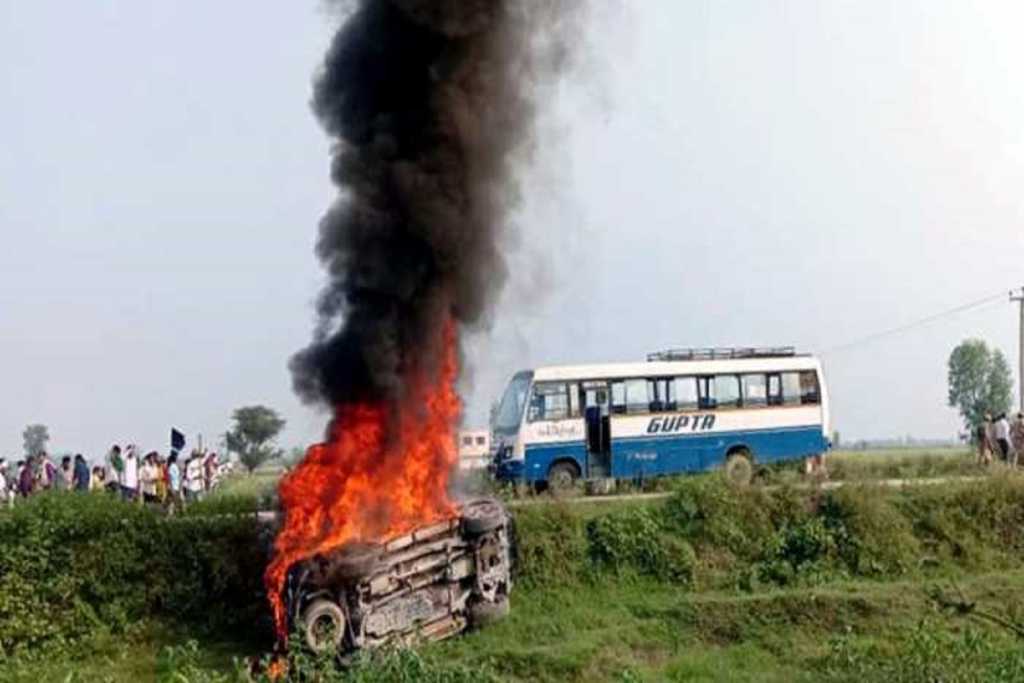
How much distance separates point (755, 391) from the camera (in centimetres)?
3070

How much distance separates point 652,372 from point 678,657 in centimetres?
1122

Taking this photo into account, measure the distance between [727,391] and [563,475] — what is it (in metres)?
4.66

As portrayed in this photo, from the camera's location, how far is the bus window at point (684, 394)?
29906mm

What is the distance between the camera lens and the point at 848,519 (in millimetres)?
23234

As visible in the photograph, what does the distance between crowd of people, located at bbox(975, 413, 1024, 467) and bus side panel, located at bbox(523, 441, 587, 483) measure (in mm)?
9334

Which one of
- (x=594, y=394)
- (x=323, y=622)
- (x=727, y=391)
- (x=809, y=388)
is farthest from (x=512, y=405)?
(x=323, y=622)

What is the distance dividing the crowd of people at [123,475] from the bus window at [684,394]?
422 inches

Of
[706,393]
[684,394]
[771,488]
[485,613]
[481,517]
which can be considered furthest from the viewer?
[706,393]

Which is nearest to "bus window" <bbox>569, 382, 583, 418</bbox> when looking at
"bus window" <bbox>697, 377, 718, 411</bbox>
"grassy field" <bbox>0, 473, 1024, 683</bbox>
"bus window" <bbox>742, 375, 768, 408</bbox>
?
"bus window" <bbox>697, 377, 718, 411</bbox>

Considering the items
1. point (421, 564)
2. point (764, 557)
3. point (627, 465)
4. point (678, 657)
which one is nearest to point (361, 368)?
point (421, 564)

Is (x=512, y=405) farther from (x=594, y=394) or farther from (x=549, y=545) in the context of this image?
(x=549, y=545)

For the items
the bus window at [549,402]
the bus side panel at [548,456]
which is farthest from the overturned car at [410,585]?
the bus window at [549,402]

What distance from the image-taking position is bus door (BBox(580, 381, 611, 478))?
29.2 m

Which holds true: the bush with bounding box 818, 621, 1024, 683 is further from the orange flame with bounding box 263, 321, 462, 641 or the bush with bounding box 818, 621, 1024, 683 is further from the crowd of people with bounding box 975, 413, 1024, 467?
the crowd of people with bounding box 975, 413, 1024, 467
